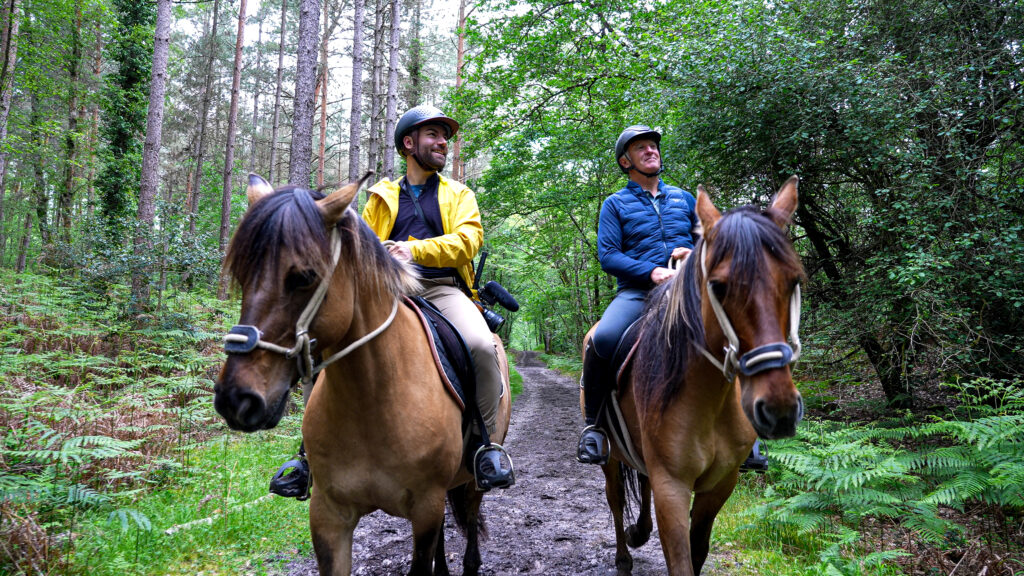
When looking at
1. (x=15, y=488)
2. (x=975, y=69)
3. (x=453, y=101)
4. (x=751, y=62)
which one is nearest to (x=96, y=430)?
(x=15, y=488)

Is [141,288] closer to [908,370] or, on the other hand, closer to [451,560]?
[451,560]

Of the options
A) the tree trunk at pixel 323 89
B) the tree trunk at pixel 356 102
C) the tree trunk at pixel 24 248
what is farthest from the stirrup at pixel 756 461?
the tree trunk at pixel 24 248

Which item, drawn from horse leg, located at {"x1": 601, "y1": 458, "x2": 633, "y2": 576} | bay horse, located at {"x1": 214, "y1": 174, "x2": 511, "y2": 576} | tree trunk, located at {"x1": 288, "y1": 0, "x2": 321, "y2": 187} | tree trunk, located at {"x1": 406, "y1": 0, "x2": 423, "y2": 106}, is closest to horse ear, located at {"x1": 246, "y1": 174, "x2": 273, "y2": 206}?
bay horse, located at {"x1": 214, "y1": 174, "x2": 511, "y2": 576}

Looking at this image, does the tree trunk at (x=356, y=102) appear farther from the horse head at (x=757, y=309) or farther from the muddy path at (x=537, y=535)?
the horse head at (x=757, y=309)

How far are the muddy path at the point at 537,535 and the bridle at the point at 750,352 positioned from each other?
8.81 feet

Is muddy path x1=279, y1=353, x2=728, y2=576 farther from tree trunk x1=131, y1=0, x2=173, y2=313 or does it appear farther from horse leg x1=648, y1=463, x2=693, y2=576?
tree trunk x1=131, y1=0, x2=173, y2=313

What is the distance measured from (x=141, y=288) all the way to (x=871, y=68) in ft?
41.5

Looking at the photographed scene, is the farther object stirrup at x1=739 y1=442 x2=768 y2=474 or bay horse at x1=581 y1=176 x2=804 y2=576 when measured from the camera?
stirrup at x1=739 y1=442 x2=768 y2=474

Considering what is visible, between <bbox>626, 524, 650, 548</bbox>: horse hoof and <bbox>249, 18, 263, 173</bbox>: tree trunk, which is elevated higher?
<bbox>249, 18, 263, 173</bbox>: tree trunk

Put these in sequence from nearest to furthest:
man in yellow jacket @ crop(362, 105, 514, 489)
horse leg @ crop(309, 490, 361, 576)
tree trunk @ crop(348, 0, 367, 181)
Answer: horse leg @ crop(309, 490, 361, 576), man in yellow jacket @ crop(362, 105, 514, 489), tree trunk @ crop(348, 0, 367, 181)

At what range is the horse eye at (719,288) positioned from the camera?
211 centimetres

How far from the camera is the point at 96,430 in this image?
14.4 feet

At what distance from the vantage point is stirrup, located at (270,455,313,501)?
111 inches

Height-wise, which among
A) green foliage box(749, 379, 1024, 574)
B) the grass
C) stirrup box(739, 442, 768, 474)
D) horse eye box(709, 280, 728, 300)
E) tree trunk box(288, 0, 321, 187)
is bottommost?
the grass
